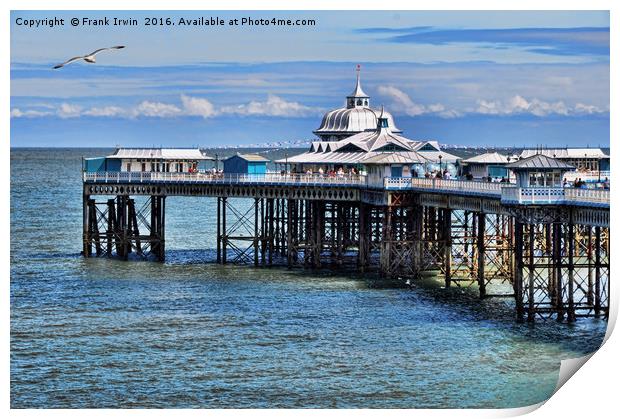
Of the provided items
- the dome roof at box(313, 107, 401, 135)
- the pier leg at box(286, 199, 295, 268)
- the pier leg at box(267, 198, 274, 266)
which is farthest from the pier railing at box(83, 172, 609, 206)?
the dome roof at box(313, 107, 401, 135)

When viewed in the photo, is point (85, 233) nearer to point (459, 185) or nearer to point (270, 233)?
point (270, 233)

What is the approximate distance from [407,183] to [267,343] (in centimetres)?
2396

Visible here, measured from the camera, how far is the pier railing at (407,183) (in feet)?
208

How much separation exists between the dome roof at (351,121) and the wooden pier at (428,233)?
36.6 feet

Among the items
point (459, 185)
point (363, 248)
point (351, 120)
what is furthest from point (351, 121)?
point (459, 185)

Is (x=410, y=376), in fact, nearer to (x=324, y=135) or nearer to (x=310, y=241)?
(x=310, y=241)

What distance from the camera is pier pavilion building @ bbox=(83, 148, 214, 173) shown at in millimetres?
99375

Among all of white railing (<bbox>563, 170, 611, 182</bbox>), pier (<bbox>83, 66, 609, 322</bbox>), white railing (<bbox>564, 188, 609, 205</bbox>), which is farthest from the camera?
white railing (<bbox>563, 170, 611, 182</bbox>)

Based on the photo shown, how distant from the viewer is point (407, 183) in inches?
3241

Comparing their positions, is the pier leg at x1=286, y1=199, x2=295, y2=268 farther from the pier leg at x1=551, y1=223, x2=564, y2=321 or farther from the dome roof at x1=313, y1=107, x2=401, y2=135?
the pier leg at x1=551, y1=223, x2=564, y2=321

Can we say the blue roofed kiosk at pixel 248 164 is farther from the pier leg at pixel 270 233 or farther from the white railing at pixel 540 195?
the white railing at pixel 540 195

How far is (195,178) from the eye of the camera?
94750 millimetres

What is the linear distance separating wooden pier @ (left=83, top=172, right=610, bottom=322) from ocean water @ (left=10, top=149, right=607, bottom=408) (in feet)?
7.05
